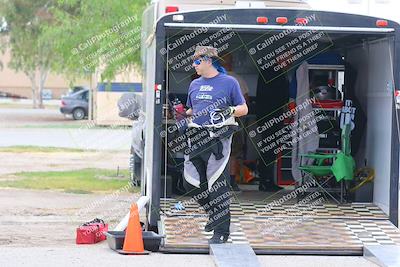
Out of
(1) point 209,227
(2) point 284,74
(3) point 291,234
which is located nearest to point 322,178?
(2) point 284,74

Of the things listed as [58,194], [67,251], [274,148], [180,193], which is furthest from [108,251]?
[58,194]

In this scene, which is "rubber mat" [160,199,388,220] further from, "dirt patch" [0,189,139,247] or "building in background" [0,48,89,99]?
"building in background" [0,48,89,99]

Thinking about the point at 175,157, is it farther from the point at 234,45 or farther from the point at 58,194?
the point at 58,194

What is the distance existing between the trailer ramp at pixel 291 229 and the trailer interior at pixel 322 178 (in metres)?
0.01

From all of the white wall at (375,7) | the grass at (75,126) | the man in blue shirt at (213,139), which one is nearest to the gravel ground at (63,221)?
the man in blue shirt at (213,139)

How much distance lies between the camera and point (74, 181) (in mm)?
18562

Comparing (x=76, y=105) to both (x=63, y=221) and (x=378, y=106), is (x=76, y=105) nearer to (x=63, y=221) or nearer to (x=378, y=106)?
(x=63, y=221)

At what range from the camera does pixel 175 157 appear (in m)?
13.7

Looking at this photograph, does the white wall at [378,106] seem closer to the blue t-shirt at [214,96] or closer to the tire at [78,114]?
the blue t-shirt at [214,96]

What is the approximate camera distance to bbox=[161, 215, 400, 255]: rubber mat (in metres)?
10.1

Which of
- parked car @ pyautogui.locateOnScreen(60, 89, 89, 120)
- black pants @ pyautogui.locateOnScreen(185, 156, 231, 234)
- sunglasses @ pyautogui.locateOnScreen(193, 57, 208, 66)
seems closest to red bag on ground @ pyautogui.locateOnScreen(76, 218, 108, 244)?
black pants @ pyautogui.locateOnScreen(185, 156, 231, 234)

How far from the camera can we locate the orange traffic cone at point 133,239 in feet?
32.7

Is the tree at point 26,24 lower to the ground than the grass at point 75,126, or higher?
higher

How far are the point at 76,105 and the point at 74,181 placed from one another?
26.7 meters
